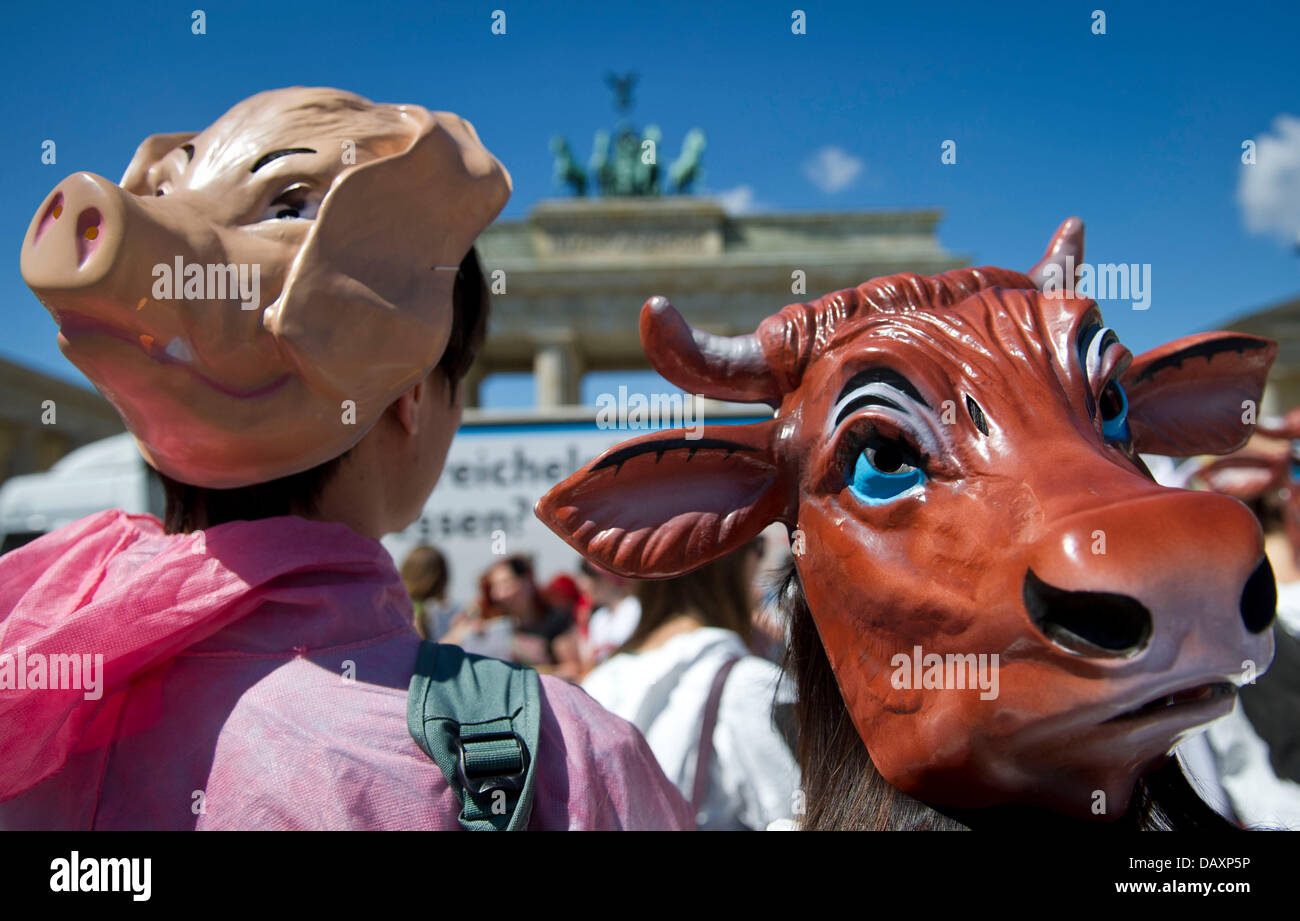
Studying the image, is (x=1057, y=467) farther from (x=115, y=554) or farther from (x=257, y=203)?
(x=115, y=554)

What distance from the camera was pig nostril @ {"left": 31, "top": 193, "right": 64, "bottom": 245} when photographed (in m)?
1.33

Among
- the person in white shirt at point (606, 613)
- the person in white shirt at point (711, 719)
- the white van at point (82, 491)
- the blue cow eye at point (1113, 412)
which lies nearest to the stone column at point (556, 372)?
the white van at point (82, 491)

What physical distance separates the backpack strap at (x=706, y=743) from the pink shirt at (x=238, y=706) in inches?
47.6

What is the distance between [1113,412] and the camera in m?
1.34

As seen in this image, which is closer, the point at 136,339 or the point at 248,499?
the point at 136,339

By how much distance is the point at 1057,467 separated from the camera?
1110mm

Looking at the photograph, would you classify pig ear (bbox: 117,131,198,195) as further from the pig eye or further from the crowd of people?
the crowd of people

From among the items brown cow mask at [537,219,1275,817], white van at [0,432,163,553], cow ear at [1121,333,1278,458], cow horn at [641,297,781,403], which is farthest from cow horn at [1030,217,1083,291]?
white van at [0,432,163,553]

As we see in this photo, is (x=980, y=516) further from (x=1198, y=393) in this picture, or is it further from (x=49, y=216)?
(x=49, y=216)

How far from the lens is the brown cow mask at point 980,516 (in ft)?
3.25

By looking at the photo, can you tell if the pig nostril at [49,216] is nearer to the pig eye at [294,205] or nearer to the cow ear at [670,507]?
the pig eye at [294,205]

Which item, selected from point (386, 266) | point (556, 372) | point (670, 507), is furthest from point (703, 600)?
point (556, 372)

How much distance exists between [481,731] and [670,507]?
0.45m
